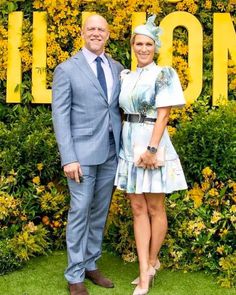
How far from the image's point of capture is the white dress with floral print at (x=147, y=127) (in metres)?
4.02

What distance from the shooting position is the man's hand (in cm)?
403

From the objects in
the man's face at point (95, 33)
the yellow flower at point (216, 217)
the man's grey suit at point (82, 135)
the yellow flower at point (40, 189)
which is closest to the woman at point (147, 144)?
A: the man's grey suit at point (82, 135)

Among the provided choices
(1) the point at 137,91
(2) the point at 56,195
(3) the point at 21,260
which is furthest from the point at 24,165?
(1) the point at 137,91

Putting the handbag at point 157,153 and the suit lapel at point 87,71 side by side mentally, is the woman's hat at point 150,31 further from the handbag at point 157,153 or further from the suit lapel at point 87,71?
the handbag at point 157,153

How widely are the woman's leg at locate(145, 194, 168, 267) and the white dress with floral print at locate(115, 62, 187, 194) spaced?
0.13 meters

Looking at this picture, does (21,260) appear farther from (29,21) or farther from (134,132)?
(29,21)

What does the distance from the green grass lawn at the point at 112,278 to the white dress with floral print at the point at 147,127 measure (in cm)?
77

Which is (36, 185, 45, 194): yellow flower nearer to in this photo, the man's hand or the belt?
the man's hand

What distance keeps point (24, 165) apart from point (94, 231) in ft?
3.70

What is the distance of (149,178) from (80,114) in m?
0.61

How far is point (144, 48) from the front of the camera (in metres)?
4.04

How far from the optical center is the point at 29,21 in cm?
604

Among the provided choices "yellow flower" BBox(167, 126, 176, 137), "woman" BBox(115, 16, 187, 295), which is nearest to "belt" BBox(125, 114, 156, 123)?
"woman" BBox(115, 16, 187, 295)

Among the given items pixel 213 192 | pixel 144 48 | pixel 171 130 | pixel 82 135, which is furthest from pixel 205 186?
pixel 144 48
